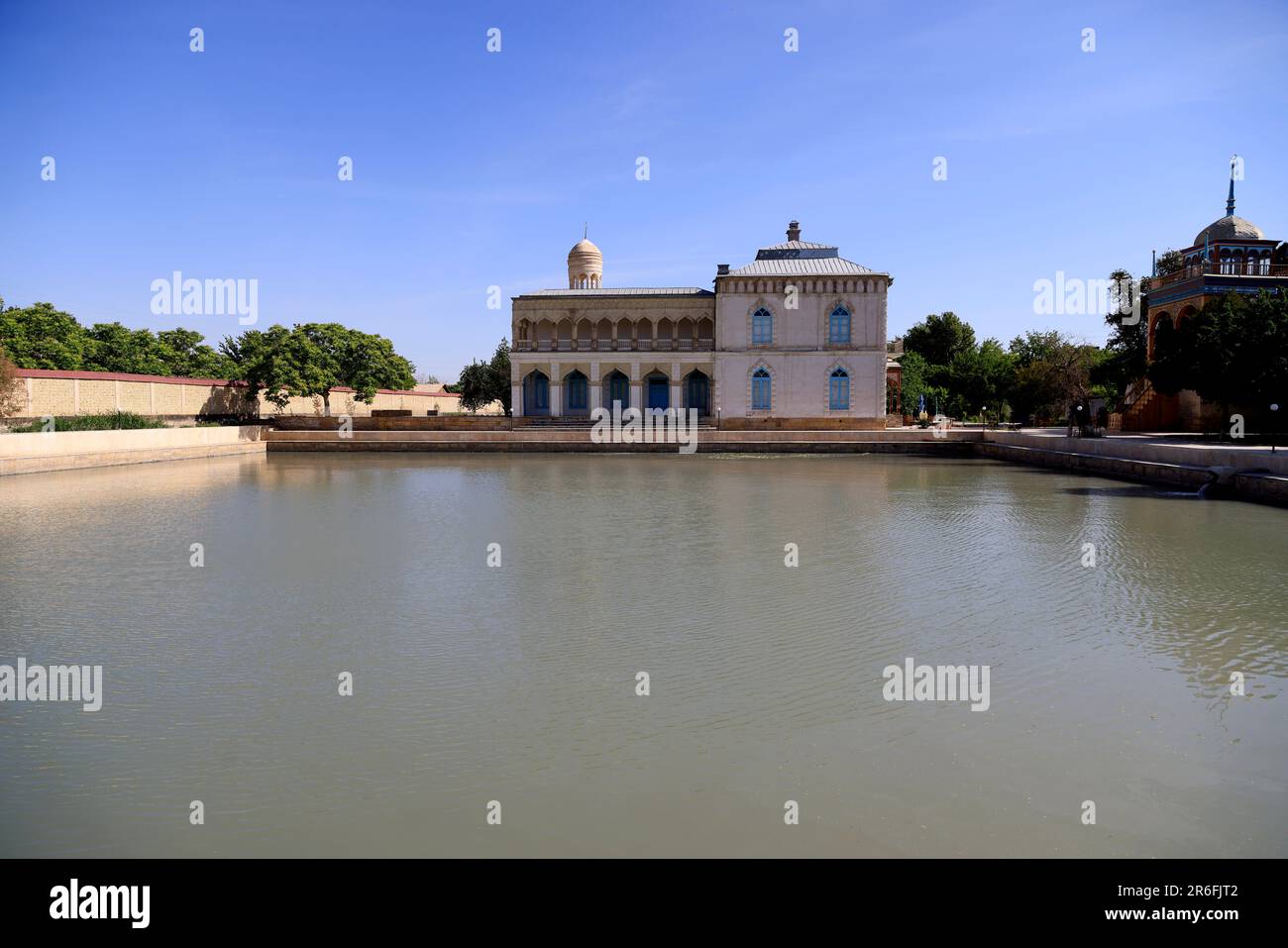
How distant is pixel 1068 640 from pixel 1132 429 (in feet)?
100

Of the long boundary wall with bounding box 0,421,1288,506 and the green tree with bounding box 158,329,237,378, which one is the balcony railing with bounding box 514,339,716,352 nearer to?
the long boundary wall with bounding box 0,421,1288,506

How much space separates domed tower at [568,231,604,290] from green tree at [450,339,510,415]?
6573 mm

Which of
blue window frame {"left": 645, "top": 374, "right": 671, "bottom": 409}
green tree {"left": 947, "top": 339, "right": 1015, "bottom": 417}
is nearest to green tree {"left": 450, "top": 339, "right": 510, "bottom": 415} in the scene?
blue window frame {"left": 645, "top": 374, "right": 671, "bottom": 409}

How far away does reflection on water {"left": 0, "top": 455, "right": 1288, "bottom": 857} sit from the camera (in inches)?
172

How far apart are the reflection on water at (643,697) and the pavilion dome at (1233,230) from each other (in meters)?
22.6

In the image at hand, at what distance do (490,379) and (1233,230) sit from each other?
3722cm

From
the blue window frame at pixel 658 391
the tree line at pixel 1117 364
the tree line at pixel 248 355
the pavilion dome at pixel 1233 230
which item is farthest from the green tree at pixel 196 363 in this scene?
the pavilion dome at pixel 1233 230

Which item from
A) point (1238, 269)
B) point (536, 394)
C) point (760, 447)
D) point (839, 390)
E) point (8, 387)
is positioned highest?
point (1238, 269)

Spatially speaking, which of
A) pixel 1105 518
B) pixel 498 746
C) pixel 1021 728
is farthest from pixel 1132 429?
pixel 498 746

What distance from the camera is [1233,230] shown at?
31.0 meters

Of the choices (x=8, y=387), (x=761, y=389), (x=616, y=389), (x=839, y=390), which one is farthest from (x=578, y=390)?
(x=8, y=387)

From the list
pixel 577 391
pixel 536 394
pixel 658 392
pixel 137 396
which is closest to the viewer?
pixel 137 396

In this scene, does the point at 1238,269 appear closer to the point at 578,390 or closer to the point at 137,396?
the point at 578,390
